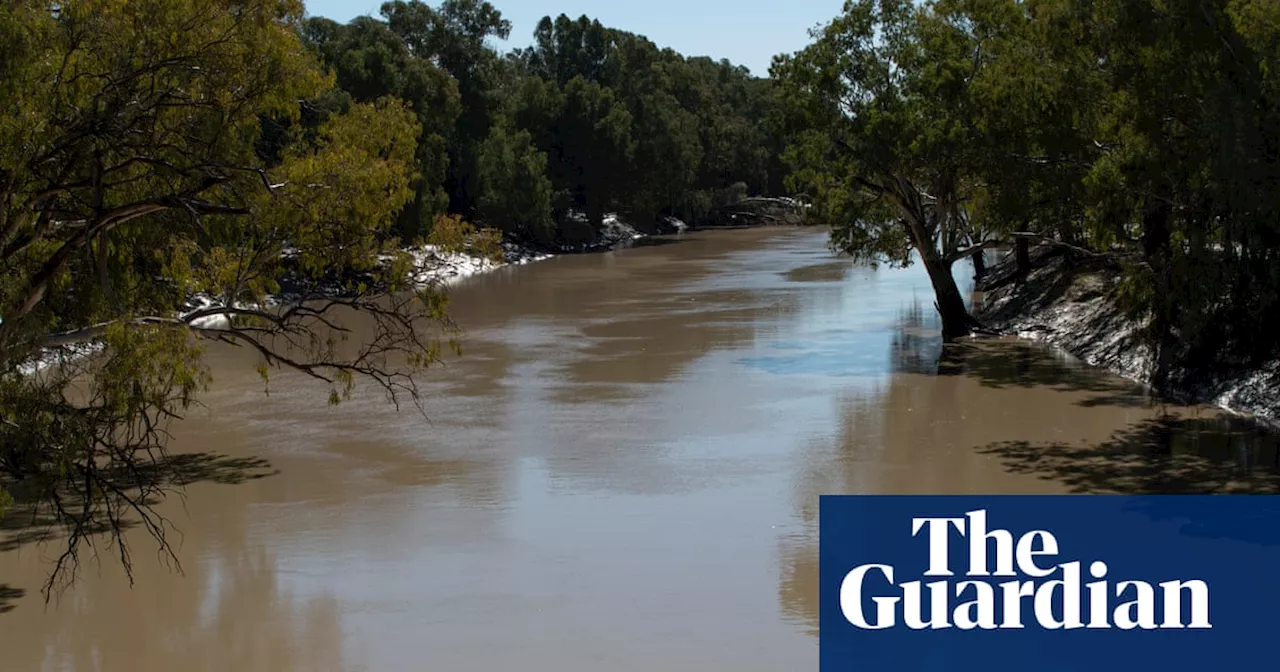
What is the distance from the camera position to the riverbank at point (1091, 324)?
2102cm

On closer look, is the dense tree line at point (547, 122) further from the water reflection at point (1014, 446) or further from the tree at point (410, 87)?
the water reflection at point (1014, 446)

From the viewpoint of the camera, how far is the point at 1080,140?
21.3m

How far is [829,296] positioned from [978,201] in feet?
46.8

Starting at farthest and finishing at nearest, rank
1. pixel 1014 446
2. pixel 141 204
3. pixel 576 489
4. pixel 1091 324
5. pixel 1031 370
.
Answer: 1. pixel 1091 324
2. pixel 1031 370
3. pixel 1014 446
4. pixel 576 489
5. pixel 141 204

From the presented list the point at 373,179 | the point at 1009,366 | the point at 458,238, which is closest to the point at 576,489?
the point at 458,238

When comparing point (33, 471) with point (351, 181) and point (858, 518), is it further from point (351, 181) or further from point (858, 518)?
point (858, 518)

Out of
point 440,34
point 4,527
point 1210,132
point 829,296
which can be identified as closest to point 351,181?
point 4,527

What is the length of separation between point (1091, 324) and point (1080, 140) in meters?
8.28

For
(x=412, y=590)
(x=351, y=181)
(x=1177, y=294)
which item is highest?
(x=351, y=181)

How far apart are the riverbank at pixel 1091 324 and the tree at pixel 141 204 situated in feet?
41.0

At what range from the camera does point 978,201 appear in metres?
28.5

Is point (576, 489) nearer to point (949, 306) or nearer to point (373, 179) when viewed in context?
point (373, 179)

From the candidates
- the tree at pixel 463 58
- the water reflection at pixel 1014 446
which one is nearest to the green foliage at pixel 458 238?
the water reflection at pixel 1014 446

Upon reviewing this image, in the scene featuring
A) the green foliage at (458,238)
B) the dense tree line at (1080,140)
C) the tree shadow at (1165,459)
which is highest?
the dense tree line at (1080,140)
